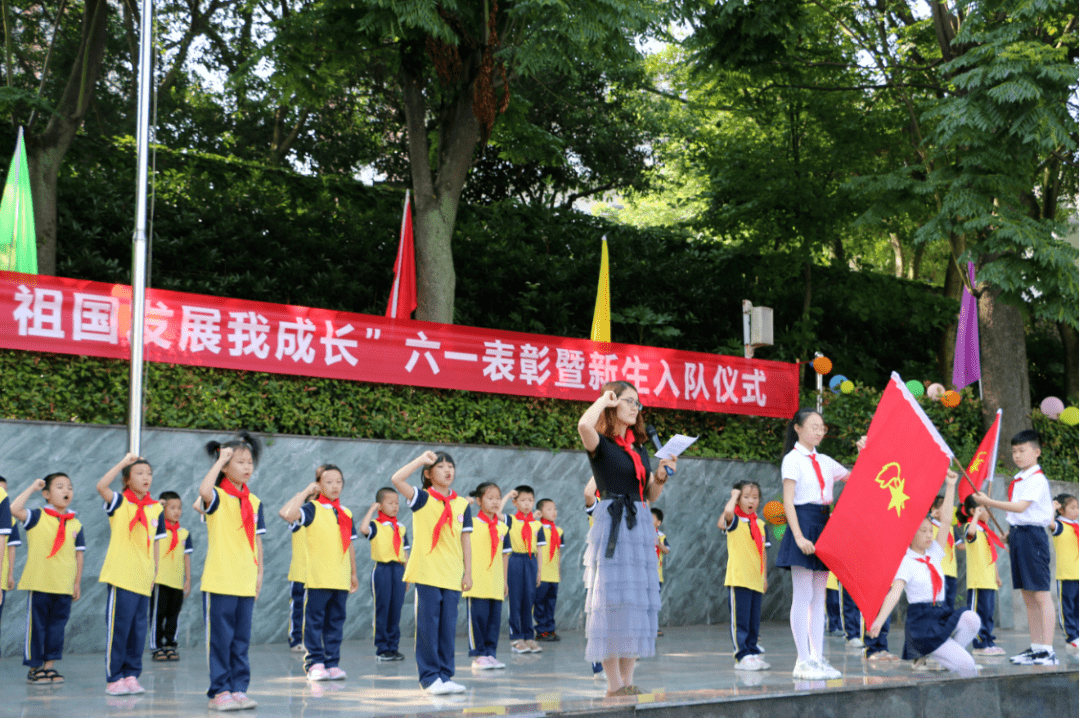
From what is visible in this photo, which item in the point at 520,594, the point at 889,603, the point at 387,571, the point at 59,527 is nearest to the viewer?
the point at 889,603

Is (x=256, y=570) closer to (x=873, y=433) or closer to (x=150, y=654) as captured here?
(x=150, y=654)

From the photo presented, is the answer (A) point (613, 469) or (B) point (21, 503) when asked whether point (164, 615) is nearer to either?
(B) point (21, 503)

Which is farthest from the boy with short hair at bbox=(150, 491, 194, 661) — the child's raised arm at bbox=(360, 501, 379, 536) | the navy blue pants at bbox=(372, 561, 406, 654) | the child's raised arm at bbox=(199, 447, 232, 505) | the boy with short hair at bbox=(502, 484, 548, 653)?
the boy with short hair at bbox=(502, 484, 548, 653)

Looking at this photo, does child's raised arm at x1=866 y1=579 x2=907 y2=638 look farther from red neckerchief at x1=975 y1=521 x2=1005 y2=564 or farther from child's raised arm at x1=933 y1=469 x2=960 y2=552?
red neckerchief at x1=975 y1=521 x2=1005 y2=564

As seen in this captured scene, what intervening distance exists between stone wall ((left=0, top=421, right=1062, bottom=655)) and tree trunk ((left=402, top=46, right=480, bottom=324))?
2.10 m

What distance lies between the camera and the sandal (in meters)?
6.53

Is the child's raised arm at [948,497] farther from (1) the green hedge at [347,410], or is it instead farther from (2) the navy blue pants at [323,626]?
(1) the green hedge at [347,410]

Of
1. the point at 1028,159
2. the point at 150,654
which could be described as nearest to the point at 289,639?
the point at 150,654

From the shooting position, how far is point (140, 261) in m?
7.71

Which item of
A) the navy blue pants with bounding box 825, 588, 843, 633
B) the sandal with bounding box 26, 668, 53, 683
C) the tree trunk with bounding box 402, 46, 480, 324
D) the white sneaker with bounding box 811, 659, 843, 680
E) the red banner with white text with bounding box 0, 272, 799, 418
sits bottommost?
the navy blue pants with bounding box 825, 588, 843, 633

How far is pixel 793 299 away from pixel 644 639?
1346cm

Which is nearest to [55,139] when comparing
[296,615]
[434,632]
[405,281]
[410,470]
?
[405,281]

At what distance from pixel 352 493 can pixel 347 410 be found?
820 mm

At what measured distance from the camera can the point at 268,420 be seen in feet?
30.9
